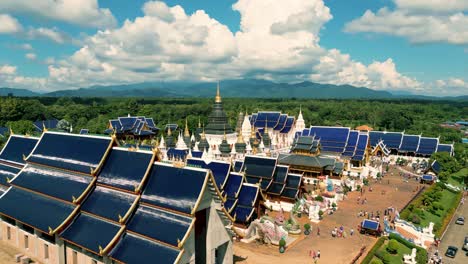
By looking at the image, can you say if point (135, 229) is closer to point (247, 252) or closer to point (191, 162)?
point (247, 252)

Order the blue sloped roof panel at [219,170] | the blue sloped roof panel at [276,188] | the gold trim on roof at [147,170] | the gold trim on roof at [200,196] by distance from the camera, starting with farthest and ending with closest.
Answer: the blue sloped roof panel at [276,188]
the blue sloped roof panel at [219,170]
the gold trim on roof at [147,170]
the gold trim on roof at [200,196]

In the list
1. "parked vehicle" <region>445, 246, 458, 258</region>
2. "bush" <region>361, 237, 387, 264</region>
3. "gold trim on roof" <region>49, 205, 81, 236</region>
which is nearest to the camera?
"gold trim on roof" <region>49, 205, 81, 236</region>

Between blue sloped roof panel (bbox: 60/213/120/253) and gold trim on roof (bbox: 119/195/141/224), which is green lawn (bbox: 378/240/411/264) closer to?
gold trim on roof (bbox: 119/195/141/224)

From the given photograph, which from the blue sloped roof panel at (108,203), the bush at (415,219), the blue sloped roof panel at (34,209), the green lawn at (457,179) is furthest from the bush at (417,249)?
the green lawn at (457,179)

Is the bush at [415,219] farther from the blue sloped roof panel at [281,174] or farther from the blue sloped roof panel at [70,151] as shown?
the blue sloped roof panel at [70,151]

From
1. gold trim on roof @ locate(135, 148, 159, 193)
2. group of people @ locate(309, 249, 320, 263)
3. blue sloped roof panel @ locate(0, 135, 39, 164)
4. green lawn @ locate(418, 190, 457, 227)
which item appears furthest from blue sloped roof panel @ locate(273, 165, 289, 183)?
blue sloped roof panel @ locate(0, 135, 39, 164)
